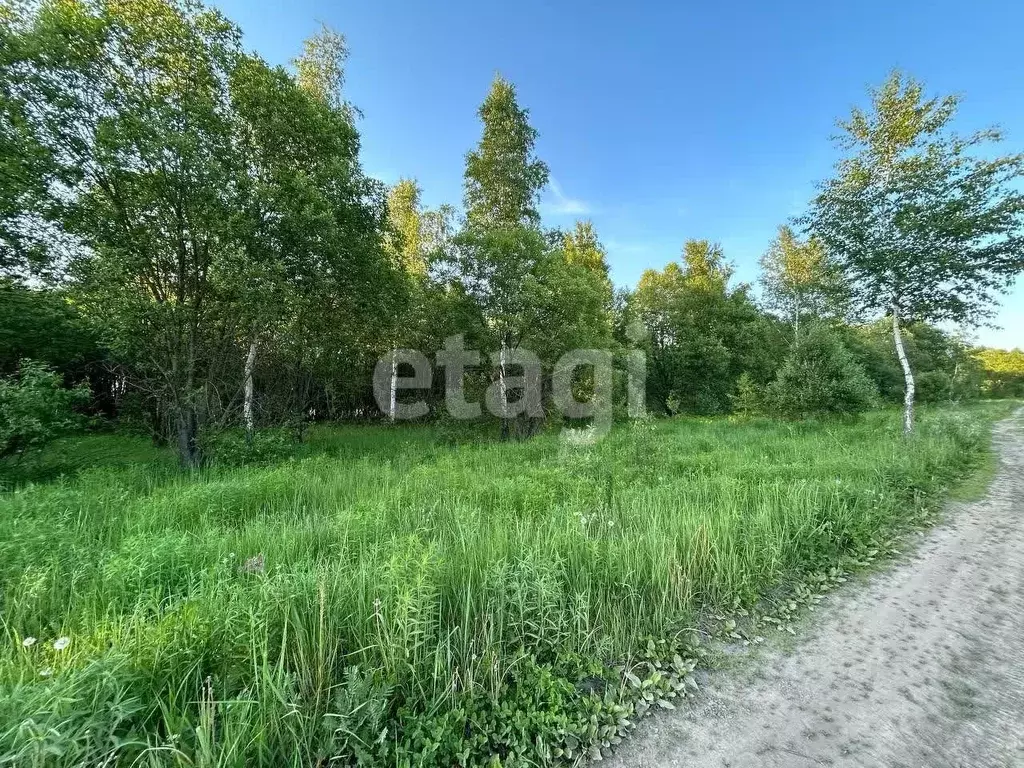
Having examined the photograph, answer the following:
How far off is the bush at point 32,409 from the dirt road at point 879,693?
8182 mm

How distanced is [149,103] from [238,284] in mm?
3128

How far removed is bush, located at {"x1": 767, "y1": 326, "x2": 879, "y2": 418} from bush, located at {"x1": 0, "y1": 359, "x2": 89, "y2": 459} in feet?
Answer: 58.5

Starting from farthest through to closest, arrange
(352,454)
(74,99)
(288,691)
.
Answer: (352,454)
(74,99)
(288,691)

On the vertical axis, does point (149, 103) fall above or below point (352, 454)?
above

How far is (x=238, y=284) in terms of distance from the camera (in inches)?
263

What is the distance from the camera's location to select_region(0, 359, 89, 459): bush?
5.34 metres

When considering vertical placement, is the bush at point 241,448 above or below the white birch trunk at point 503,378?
below

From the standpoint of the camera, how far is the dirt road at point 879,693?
1.78 meters

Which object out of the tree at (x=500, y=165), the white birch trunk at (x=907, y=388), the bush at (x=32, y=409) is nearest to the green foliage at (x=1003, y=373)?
the white birch trunk at (x=907, y=388)

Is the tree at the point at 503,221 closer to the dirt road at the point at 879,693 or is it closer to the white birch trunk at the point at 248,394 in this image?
the white birch trunk at the point at 248,394

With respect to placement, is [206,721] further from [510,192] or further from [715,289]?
[715,289]

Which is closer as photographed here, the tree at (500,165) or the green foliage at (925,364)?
the tree at (500,165)

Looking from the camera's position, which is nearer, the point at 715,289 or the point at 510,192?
the point at 510,192

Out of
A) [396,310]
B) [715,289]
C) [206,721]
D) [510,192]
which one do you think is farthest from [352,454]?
[715,289]
